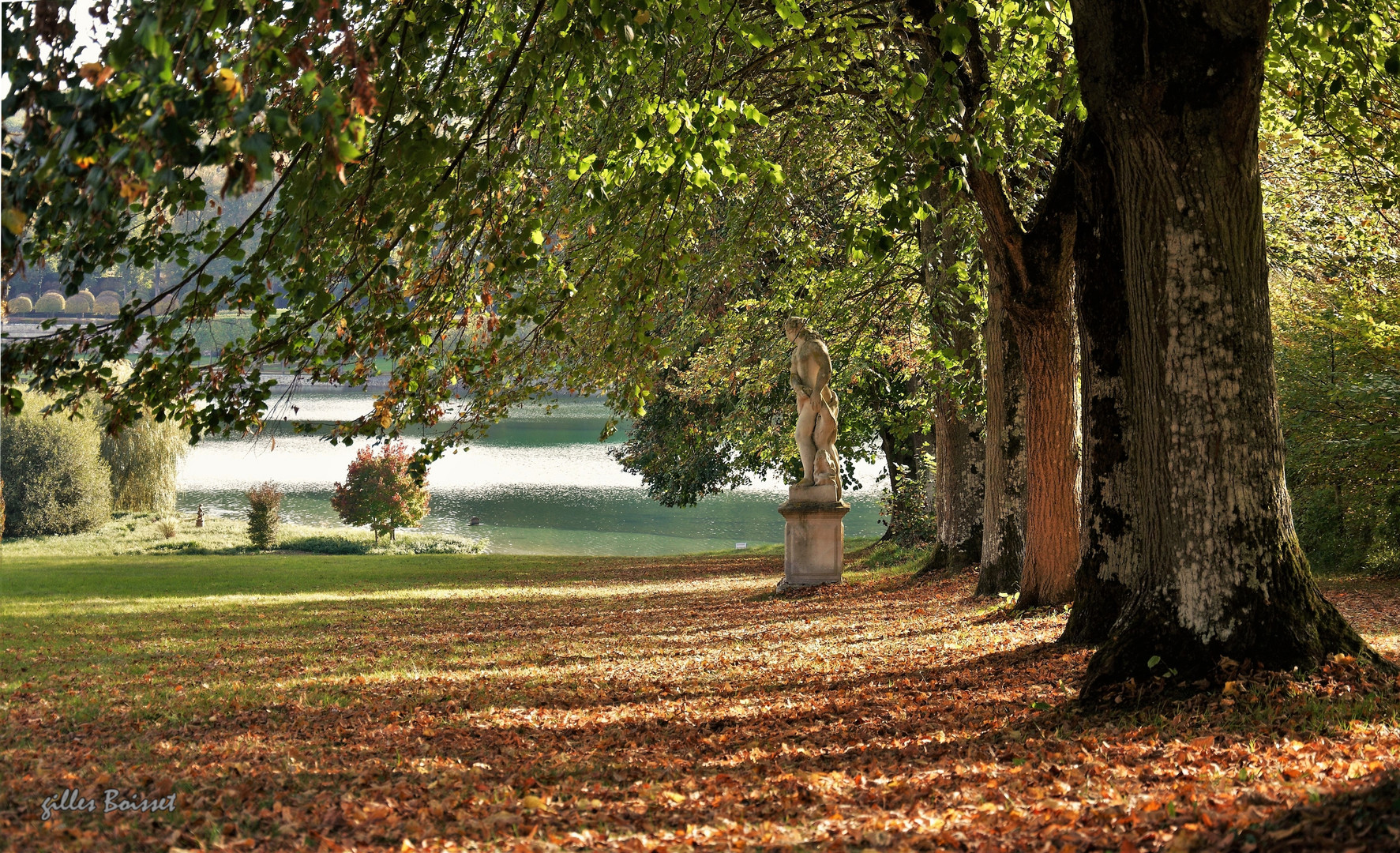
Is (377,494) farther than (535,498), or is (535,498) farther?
(535,498)

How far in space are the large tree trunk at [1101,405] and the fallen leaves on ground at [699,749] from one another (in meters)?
0.48

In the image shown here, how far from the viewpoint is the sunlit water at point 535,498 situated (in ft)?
129

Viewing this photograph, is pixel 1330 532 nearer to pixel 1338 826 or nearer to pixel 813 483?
pixel 813 483

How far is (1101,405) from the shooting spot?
6.77m

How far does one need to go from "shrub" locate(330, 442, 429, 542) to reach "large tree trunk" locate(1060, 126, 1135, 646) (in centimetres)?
2566

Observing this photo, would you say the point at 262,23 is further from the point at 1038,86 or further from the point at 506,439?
the point at 506,439

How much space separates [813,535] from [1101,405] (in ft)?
24.9

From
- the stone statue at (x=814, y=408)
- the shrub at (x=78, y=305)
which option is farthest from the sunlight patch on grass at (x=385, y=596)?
the shrub at (x=78, y=305)

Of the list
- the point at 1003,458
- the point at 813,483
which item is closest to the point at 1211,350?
the point at 1003,458

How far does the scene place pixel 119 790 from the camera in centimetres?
457

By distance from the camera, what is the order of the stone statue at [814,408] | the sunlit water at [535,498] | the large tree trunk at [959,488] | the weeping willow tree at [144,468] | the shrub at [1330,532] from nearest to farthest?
the shrub at [1330,532]
the stone statue at [814,408]
the large tree trunk at [959,488]
the weeping willow tree at [144,468]
the sunlit water at [535,498]

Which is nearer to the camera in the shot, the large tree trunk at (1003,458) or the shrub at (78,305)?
the shrub at (78,305)

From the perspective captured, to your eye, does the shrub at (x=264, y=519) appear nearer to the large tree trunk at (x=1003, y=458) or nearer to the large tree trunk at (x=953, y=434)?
the large tree trunk at (x=953, y=434)

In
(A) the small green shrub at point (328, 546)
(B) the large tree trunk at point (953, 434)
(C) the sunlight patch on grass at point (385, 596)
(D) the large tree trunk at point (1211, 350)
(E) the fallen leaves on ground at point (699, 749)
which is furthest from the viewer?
(A) the small green shrub at point (328, 546)
